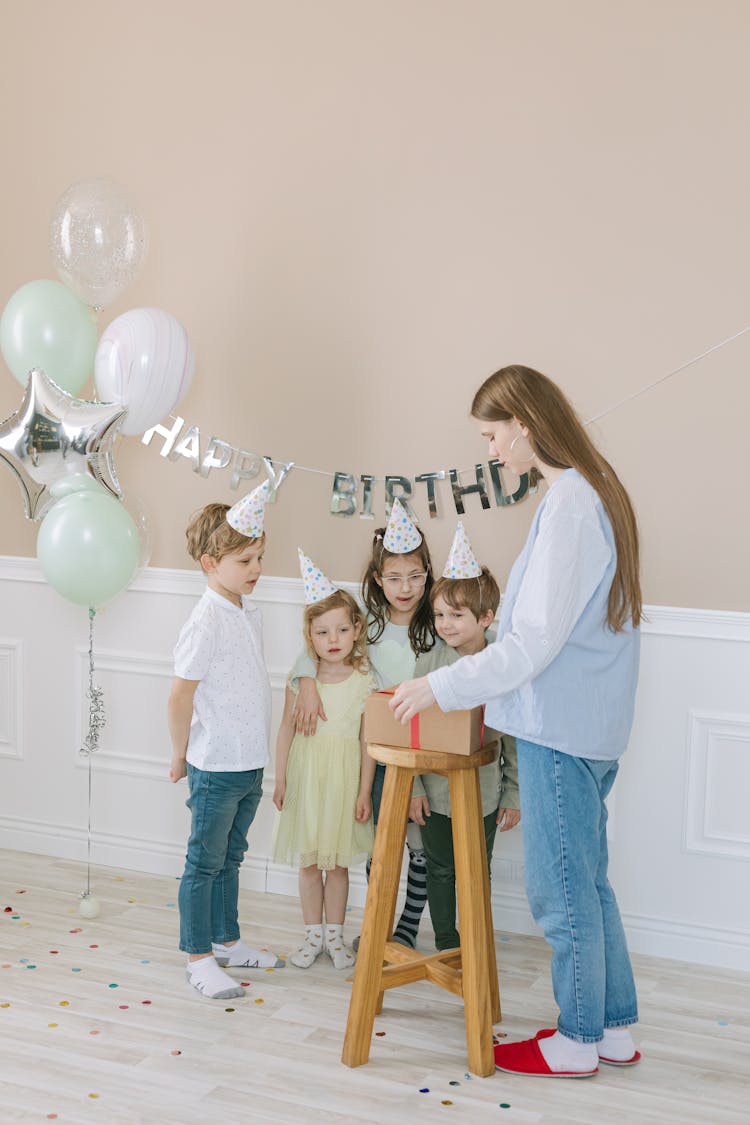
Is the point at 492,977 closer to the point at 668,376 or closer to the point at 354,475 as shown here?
the point at 354,475

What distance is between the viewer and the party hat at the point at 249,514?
8.06ft

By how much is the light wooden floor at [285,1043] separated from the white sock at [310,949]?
0.03 m

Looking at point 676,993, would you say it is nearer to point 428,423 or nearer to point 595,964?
point 595,964

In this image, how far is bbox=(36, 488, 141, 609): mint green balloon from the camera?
2615 millimetres

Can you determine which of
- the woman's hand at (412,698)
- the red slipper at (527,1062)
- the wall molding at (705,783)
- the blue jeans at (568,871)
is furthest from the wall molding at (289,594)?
the red slipper at (527,1062)

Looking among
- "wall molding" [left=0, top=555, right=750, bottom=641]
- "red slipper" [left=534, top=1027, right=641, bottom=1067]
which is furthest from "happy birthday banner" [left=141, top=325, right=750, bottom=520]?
"red slipper" [left=534, top=1027, right=641, bottom=1067]

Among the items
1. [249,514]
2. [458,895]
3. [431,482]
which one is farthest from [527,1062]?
[431,482]

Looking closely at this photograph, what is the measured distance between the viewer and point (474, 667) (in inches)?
78.2

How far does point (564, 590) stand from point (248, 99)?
174 centimetres

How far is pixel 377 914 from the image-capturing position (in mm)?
2158

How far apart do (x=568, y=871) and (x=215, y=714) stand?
843 mm

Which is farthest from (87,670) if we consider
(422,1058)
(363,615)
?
Answer: (422,1058)

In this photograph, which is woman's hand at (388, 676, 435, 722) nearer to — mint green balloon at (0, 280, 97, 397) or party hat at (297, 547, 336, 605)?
party hat at (297, 547, 336, 605)

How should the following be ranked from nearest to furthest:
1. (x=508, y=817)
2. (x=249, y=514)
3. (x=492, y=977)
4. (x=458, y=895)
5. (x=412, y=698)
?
(x=412, y=698), (x=458, y=895), (x=492, y=977), (x=249, y=514), (x=508, y=817)
